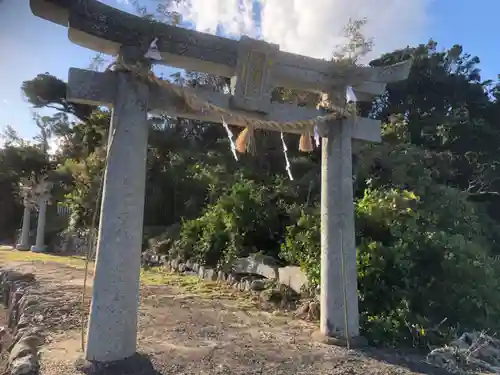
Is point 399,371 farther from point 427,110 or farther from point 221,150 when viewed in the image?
point 427,110

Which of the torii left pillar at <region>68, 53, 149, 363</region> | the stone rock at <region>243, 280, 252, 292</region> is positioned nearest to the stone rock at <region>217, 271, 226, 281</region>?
the stone rock at <region>243, 280, 252, 292</region>

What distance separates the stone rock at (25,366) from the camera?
352cm

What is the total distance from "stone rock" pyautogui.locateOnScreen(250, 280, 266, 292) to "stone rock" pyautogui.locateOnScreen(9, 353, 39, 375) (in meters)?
4.34

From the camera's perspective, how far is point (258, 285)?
7.61 m

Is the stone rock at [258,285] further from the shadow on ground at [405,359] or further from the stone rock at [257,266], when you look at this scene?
the shadow on ground at [405,359]

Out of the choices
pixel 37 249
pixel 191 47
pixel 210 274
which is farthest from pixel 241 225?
pixel 37 249

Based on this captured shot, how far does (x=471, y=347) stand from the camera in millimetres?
4570

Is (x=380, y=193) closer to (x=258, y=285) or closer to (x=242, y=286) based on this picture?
(x=258, y=285)

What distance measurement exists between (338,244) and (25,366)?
3.39 meters

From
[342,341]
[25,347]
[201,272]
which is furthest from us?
[201,272]

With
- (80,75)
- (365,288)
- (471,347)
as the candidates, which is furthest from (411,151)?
(80,75)

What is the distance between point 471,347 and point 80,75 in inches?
195

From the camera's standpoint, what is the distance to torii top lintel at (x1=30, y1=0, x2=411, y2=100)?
141 inches

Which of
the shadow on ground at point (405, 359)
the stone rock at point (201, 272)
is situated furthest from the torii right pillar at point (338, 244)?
the stone rock at point (201, 272)
